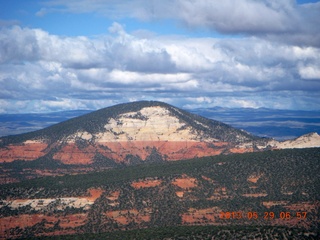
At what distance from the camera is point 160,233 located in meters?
83.7

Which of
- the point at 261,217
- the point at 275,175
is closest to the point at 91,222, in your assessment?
the point at 261,217

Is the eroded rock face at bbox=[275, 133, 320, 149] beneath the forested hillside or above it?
above

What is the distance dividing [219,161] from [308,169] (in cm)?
2627
